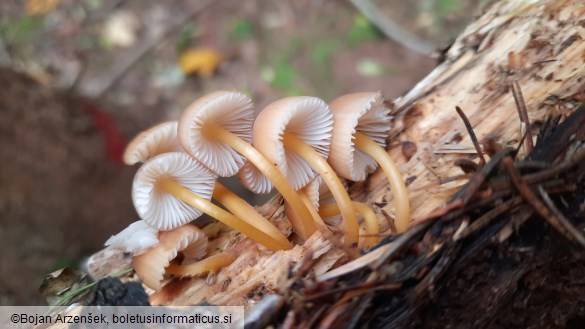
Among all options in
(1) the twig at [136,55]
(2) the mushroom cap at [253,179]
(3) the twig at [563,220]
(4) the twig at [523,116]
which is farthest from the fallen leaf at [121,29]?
(3) the twig at [563,220]

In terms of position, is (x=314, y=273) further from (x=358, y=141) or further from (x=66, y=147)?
(x=66, y=147)

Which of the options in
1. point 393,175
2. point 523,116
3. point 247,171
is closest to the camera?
point 523,116

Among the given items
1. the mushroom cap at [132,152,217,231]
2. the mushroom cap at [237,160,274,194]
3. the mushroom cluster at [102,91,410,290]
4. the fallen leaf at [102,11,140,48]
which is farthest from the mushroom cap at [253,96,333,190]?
the fallen leaf at [102,11,140,48]

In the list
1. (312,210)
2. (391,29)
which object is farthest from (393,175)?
(391,29)

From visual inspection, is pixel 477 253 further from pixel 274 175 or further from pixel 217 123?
pixel 217 123

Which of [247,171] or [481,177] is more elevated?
[247,171]

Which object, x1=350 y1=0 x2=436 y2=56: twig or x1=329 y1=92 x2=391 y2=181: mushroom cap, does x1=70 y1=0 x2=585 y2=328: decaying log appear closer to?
x1=329 y1=92 x2=391 y2=181: mushroom cap

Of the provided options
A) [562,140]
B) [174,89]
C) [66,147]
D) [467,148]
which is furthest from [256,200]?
[562,140]
